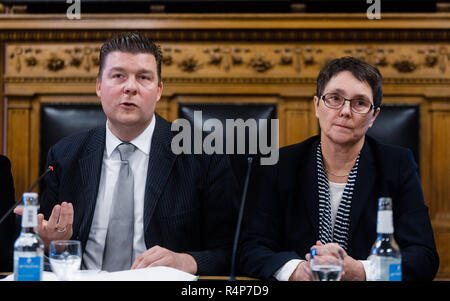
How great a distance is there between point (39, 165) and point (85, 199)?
0.91m

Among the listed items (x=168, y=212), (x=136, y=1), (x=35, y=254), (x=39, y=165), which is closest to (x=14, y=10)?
(x=136, y=1)

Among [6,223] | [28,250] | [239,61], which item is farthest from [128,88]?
[239,61]

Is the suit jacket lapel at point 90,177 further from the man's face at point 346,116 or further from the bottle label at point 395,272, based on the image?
the bottle label at point 395,272

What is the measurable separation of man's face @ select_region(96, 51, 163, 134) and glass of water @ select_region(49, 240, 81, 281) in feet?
1.89

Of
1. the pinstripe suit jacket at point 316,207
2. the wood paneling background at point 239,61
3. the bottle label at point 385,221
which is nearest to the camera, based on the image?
the bottle label at point 385,221

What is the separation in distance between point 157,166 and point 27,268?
68cm

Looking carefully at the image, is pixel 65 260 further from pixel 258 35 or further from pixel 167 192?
pixel 258 35

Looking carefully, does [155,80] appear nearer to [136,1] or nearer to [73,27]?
[73,27]

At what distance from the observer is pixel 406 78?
2590 mm

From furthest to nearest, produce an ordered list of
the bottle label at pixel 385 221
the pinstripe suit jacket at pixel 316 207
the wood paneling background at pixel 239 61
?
1. the wood paneling background at pixel 239 61
2. the pinstripe suit jacket at pixel 316 207
3. the bottle label at pixel 385 221

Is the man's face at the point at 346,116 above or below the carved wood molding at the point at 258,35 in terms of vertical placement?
below

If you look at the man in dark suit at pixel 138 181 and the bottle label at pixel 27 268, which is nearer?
the bottle label at pixel 27 268

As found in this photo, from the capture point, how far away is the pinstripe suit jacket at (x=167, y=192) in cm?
170

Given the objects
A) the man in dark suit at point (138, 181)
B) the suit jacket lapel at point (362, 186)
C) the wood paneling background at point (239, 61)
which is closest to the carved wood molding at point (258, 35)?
the wood paneling background at point (239, 61)
